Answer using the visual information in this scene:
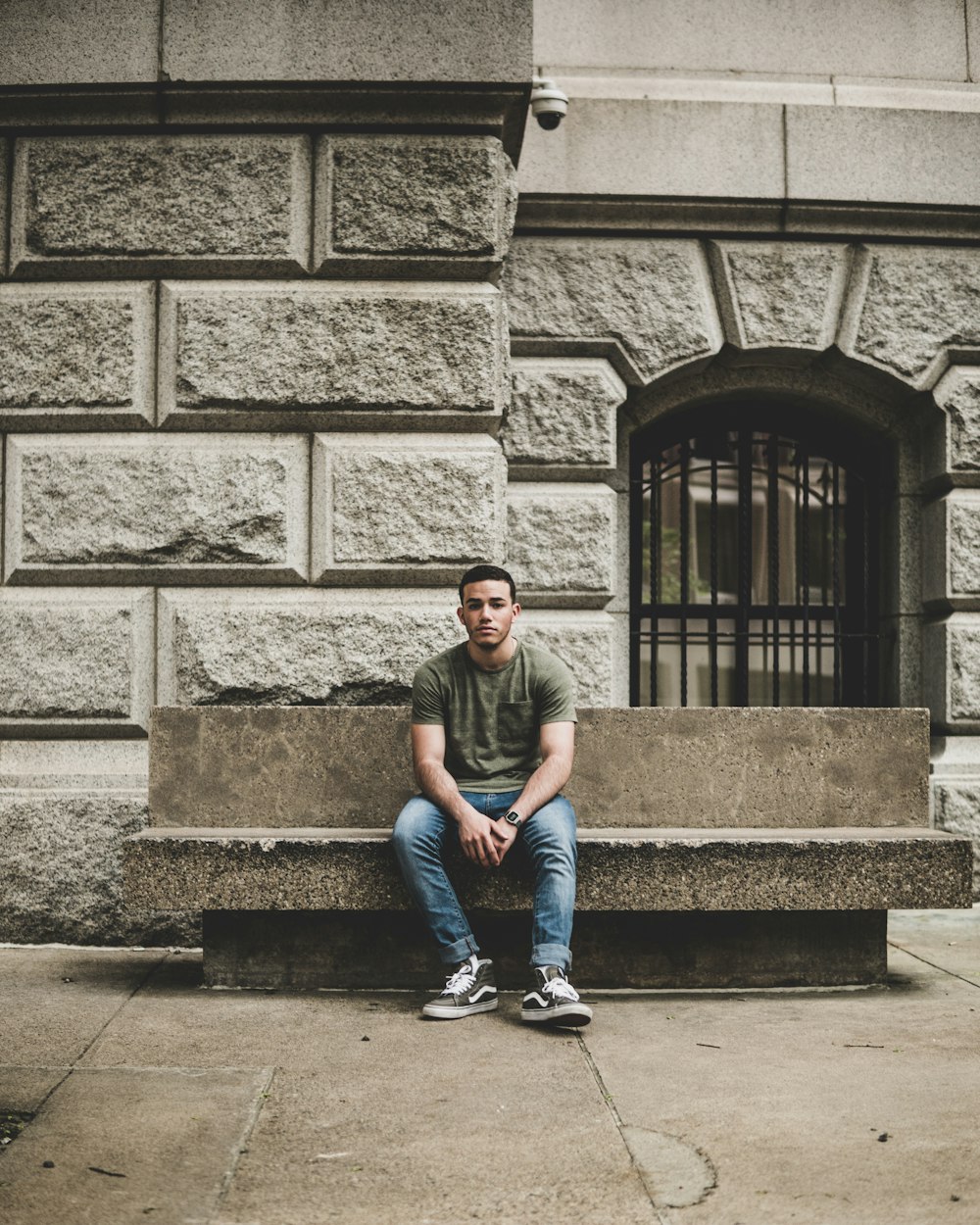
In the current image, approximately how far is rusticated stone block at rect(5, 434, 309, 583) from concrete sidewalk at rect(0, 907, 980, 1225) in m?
1.73

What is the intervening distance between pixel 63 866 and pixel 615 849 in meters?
2.40

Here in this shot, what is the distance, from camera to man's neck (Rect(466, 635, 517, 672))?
4.81 metres

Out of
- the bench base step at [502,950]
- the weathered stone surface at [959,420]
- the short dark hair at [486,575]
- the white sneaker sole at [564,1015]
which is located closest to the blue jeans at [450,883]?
the white sneaker sole at [564,1015]

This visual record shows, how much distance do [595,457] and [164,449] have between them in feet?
8.08

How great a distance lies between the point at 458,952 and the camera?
446 centimetres

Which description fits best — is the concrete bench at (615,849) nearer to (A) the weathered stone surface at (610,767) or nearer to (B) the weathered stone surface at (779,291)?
(A) the weathered stone surface at (610,767)

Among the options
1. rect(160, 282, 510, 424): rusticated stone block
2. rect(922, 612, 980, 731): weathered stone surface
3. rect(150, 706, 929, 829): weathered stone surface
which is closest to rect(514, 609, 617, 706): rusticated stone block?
rect(160, 282, 510, 424): rusticated stone block

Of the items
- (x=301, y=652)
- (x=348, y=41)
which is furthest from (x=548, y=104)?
(x=301, y=652)

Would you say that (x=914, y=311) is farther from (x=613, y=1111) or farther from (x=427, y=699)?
(x=613, y=1111)

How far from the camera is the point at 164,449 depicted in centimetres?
562

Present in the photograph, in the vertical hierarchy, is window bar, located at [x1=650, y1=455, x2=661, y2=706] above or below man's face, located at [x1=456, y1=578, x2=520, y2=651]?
above

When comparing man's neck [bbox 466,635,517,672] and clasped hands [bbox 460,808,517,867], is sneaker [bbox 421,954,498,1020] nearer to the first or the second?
clasped hands [bbox 460,808,517,867]

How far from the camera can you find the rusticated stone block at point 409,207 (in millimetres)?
5613

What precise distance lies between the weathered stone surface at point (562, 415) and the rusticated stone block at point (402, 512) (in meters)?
1.51
